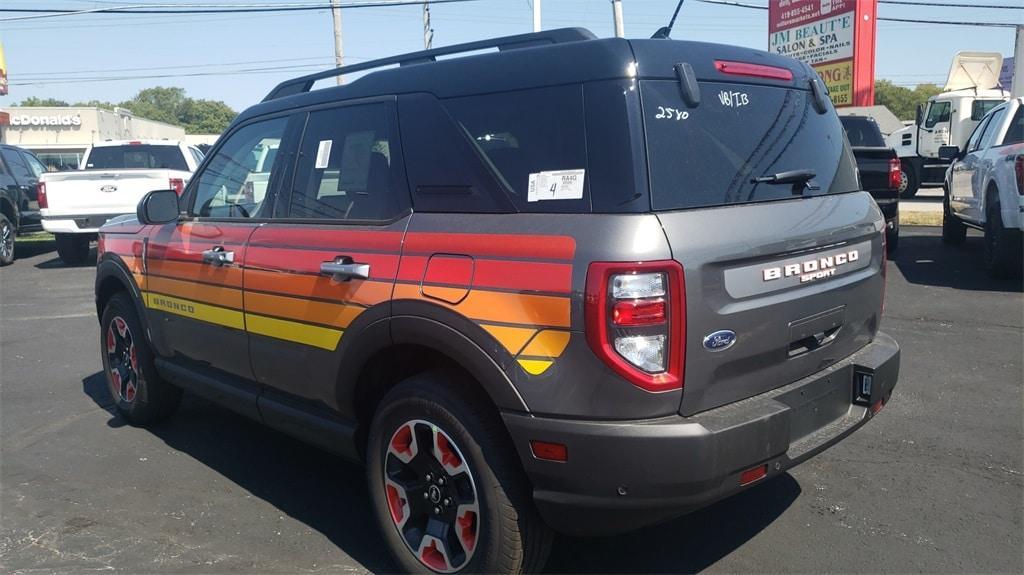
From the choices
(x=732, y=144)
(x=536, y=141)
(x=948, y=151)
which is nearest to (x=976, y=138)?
(x=948, y=151)

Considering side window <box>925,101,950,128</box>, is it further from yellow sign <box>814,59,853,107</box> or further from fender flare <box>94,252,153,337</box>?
fender flare <box>94,252,153,337</box>

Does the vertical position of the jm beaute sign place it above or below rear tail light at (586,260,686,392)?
above

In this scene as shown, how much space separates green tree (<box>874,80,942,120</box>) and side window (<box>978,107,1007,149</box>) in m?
68.2

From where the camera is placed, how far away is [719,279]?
2697 mm

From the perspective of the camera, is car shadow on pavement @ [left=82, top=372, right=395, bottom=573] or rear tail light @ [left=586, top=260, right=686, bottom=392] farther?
car shadow on pavement @ [left=82, top=372, right=395, bottom=573]

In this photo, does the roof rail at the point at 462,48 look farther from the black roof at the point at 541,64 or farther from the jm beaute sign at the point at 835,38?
the jm beaute sign at the point at 835,38

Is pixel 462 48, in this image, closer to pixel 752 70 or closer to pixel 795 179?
pixel 752 70

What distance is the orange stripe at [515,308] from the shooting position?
263cm

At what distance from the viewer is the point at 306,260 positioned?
3.57 m

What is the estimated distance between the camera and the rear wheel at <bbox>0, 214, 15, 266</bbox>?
13.1 meters

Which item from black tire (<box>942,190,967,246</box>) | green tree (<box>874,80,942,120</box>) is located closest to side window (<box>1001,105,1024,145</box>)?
black tire (<box>942,190,967,246</box>)

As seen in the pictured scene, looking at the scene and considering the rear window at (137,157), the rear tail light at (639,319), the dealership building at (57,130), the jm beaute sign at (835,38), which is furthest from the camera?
the dealership building at (57,130)

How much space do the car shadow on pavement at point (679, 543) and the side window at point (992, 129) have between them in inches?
286

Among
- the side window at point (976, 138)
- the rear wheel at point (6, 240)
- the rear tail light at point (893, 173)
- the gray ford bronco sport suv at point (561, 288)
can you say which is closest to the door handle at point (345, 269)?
the gray ford bronco sport suv at point (561, 288)
